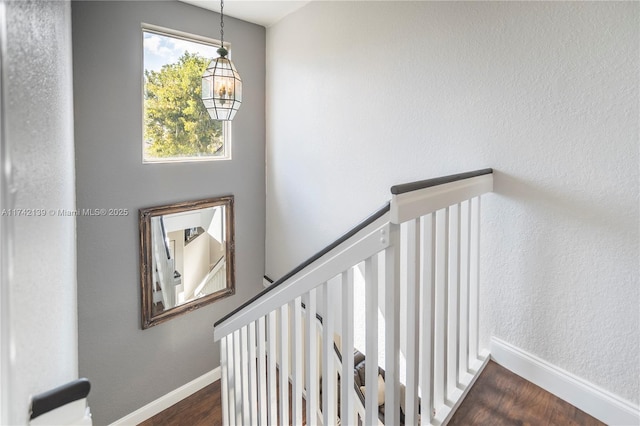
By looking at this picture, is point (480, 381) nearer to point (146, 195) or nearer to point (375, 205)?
point (375, 205)

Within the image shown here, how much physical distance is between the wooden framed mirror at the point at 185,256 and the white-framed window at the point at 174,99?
465mm

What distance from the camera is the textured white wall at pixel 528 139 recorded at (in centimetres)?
141

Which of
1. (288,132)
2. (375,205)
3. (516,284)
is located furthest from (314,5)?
(516,284)

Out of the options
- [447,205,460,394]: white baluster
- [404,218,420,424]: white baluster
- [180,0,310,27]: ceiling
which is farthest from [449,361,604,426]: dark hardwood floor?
[180,0,310,27]: ceiling

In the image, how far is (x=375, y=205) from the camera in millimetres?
2434

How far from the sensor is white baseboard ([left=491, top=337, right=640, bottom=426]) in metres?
1.44

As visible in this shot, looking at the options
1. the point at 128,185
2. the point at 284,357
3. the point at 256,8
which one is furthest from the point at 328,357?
the point at 256,8

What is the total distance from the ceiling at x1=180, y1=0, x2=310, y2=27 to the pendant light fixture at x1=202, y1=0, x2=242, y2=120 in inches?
35.2

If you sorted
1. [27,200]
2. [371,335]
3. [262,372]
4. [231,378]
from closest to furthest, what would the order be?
1. [27,200]
2. [371,335]
3. [262,372]
4. [231,378]

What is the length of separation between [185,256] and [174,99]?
53.1 inches

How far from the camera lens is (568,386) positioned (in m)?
1.57

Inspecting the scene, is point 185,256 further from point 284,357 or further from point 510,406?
point 510,406

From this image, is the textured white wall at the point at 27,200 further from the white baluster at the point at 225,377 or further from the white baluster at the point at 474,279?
the white baluster at the point at 474,279

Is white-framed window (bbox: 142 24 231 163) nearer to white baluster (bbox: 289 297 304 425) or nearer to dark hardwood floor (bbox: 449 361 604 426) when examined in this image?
white baluster (bbox: 289 297 304 425)
